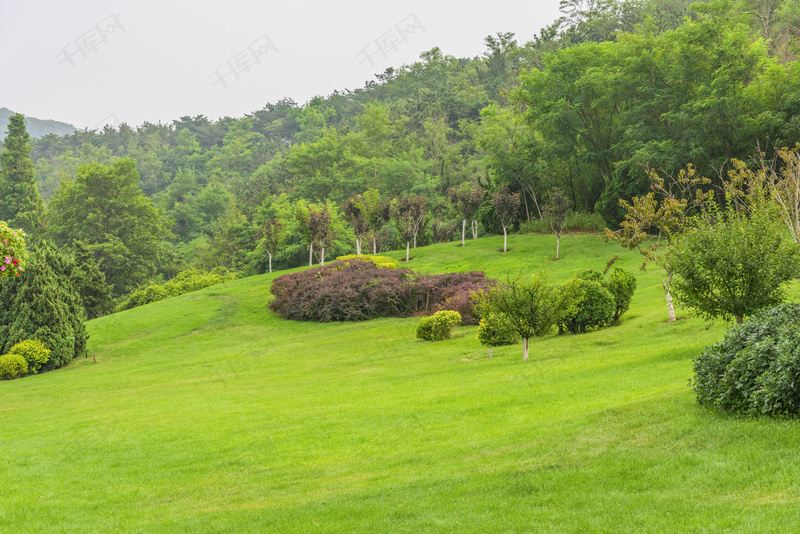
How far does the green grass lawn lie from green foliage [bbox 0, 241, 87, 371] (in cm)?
574

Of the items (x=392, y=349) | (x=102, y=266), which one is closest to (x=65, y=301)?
(x=392, y=349)

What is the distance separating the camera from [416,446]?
10492mm

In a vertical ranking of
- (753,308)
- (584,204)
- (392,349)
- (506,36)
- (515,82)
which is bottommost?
(392,349)

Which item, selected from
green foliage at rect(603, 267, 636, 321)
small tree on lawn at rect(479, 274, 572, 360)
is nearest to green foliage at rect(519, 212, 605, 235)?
green foliage at rect(603, 267, 636, 321)

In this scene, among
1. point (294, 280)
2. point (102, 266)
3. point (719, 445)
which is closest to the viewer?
point (719, 445)

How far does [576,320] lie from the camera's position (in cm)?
2120

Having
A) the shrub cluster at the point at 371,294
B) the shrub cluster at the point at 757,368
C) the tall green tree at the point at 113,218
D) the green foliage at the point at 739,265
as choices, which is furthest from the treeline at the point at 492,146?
the shrub cluster at the point at 757,368

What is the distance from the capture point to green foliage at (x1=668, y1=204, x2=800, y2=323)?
43.7 feet

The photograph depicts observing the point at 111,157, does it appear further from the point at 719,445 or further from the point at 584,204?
the point at 719,445

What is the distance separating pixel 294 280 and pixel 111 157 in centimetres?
11713

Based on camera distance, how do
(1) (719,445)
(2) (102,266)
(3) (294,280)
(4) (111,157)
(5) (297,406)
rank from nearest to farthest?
(1) (719,445) → (5) (297,406) → (3) (294,280) → (2) (102,266) → (4) (111,157)

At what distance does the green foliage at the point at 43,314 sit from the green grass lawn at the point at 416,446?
5.74m

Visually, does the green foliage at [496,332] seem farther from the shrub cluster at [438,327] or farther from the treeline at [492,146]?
the treeline at [492,146]

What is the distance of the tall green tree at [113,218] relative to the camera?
66125 millimetres
